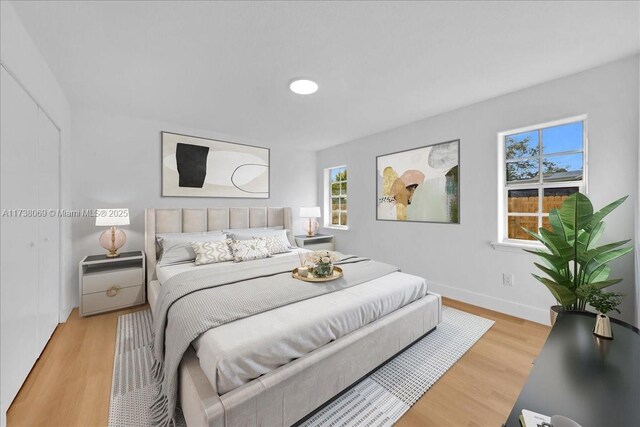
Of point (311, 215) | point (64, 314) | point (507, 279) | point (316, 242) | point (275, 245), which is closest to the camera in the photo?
point (64, 314)

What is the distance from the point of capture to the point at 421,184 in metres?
3.62

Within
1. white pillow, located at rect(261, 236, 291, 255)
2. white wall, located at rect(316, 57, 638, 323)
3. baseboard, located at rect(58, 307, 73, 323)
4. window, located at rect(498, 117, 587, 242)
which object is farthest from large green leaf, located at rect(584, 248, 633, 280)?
baseboard, located at rect(58, 307, 73, 323)

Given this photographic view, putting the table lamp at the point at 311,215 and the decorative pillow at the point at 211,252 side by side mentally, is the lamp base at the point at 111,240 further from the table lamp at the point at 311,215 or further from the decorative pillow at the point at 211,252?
the table lamp at the point at 311,215

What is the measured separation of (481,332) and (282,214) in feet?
10.6

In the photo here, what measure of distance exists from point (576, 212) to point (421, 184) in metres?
1.78

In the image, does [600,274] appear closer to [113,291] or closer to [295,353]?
[295,353]

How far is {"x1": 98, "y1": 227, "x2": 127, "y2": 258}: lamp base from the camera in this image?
9.90ft

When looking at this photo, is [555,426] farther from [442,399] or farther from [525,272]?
[525,272]

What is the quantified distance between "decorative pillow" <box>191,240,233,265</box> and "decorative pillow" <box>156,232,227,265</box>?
4.0 inches

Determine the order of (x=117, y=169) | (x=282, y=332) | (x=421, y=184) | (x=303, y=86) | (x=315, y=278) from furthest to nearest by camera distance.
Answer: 1. (x=421, y=184)
2. (x=117, y=169)
3. (x=303, y=86)
4. (x=315, y=278)
5. (x=282, y=332)

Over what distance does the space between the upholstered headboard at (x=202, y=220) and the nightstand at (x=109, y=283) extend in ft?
0.53

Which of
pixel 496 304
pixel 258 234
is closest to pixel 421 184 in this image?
pixel 496 304

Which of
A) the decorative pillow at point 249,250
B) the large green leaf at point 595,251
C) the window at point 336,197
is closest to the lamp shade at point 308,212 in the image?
the window at point 336,197

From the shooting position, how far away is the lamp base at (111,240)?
3018 mm
